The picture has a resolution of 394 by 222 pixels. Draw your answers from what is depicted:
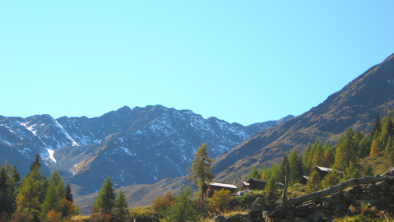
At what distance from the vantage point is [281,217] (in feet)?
49.6

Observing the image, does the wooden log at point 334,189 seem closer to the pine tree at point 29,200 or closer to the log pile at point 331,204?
the log pile at point 331,204

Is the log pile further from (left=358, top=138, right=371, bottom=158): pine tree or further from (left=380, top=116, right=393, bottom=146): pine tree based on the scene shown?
(left=380, top=116, right=393, bottom=146): pine tree

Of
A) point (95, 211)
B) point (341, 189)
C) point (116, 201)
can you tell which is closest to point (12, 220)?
point (95, 211)

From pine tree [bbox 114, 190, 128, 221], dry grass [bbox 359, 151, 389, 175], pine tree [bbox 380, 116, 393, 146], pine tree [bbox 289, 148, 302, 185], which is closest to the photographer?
pine tree [bbox 114, 190, 128, 221]

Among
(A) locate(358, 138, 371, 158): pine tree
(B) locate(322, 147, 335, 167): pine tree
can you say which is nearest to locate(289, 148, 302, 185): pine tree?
(B) locate(322, 147, 335, 167): pine tree

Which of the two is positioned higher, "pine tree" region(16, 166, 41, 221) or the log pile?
"pine tree" region(16, 166, 41, 221)

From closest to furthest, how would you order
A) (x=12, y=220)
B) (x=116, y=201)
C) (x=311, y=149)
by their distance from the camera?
(x=12, y=220), (x=116, y=201), (x=311, y=149)

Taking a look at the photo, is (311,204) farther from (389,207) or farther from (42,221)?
(42,221)

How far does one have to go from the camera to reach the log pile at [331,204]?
Result: 48.1 ft

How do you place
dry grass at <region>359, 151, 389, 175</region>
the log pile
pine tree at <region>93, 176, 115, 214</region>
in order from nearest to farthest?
the log pile, pine tree at <region>93, 176, 115, 214</region>, dry grass at <region>359, 151, 389, 175</region>

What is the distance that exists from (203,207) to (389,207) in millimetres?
49010

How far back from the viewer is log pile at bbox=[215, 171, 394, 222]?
1465 centimetres

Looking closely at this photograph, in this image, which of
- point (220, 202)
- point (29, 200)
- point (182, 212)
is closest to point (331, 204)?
point (182, 212)

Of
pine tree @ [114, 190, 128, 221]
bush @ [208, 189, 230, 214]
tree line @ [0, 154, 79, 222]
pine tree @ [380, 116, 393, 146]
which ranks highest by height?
tree line @ [0, 154, 79, 222]
